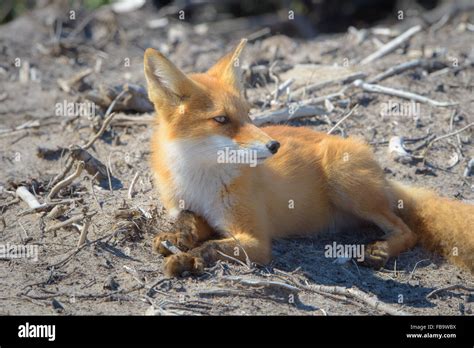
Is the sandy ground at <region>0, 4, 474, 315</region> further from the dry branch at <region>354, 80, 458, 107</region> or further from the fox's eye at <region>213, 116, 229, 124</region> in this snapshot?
the fox's eye at <region>213, 116, 229, 124</region>

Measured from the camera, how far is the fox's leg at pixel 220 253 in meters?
5.60

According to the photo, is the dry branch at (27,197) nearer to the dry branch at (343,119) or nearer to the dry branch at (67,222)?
the dry branch at (67,222)

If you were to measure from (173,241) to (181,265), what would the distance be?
0.38 meters

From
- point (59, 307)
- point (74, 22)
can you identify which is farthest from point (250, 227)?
point (74, 22)

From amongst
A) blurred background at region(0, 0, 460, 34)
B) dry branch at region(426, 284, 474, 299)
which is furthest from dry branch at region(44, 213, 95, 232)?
blurred background at region(0, 0, 460, 34)

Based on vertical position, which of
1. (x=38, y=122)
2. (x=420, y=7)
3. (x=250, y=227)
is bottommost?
(x=250, y=227)

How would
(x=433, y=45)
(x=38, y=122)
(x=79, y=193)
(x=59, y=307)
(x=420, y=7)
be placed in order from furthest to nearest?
(x=420, y=7) < (x=433, y=45) < (x=38, y=122) < (x=79, y=193) < (x=59, y=307)

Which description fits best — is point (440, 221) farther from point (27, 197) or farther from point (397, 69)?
point (27, 197)

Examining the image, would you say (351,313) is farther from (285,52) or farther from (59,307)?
(285,52)

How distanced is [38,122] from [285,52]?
4.30m

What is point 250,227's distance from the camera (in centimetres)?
611

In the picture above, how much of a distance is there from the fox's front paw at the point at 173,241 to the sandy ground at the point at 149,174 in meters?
0.12

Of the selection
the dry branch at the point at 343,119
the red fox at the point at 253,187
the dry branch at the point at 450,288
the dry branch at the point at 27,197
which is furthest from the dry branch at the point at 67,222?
the dry branch at the point at 343,119

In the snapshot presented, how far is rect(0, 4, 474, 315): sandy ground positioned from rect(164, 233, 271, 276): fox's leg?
9 centimetres
